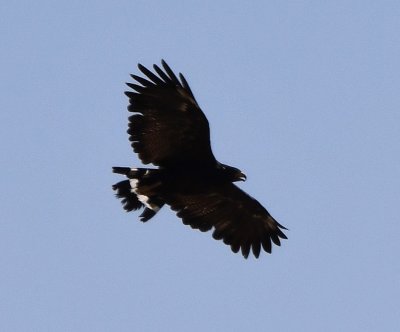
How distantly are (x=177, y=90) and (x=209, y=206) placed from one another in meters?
2.18

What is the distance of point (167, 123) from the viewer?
1812 cm

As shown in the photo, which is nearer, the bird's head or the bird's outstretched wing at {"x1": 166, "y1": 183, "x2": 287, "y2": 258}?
the bird's head

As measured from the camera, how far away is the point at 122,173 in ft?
59.2

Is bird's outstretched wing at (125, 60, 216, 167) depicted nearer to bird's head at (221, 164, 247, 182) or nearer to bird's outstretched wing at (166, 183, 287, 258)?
bird's head at (221, 164, 247, 182)

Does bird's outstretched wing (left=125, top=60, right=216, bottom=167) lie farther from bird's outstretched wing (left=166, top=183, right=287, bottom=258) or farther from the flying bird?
bird's outstretched wing (left=166, top=183, right=287, bottom=258)

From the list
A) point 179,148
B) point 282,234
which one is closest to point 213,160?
point 179,148

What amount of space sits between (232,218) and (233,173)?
49.7 inches

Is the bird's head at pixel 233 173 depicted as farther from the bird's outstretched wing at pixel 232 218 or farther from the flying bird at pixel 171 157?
the bird's outstretched wing at pixel 232 218

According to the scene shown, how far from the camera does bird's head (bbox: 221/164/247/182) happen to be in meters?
18.3

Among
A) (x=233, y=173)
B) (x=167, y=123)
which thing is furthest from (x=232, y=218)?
(x=167, y=123)

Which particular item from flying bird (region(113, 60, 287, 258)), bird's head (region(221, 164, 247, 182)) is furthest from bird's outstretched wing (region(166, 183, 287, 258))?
bird's head (region(221, 164, 247, 182))

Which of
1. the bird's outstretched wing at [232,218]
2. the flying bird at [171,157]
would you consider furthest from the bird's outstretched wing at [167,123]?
the bird's outstretched wing at [232,218]

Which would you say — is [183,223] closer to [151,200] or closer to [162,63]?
[151,200]

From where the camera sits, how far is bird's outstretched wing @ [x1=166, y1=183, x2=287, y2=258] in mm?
19073
